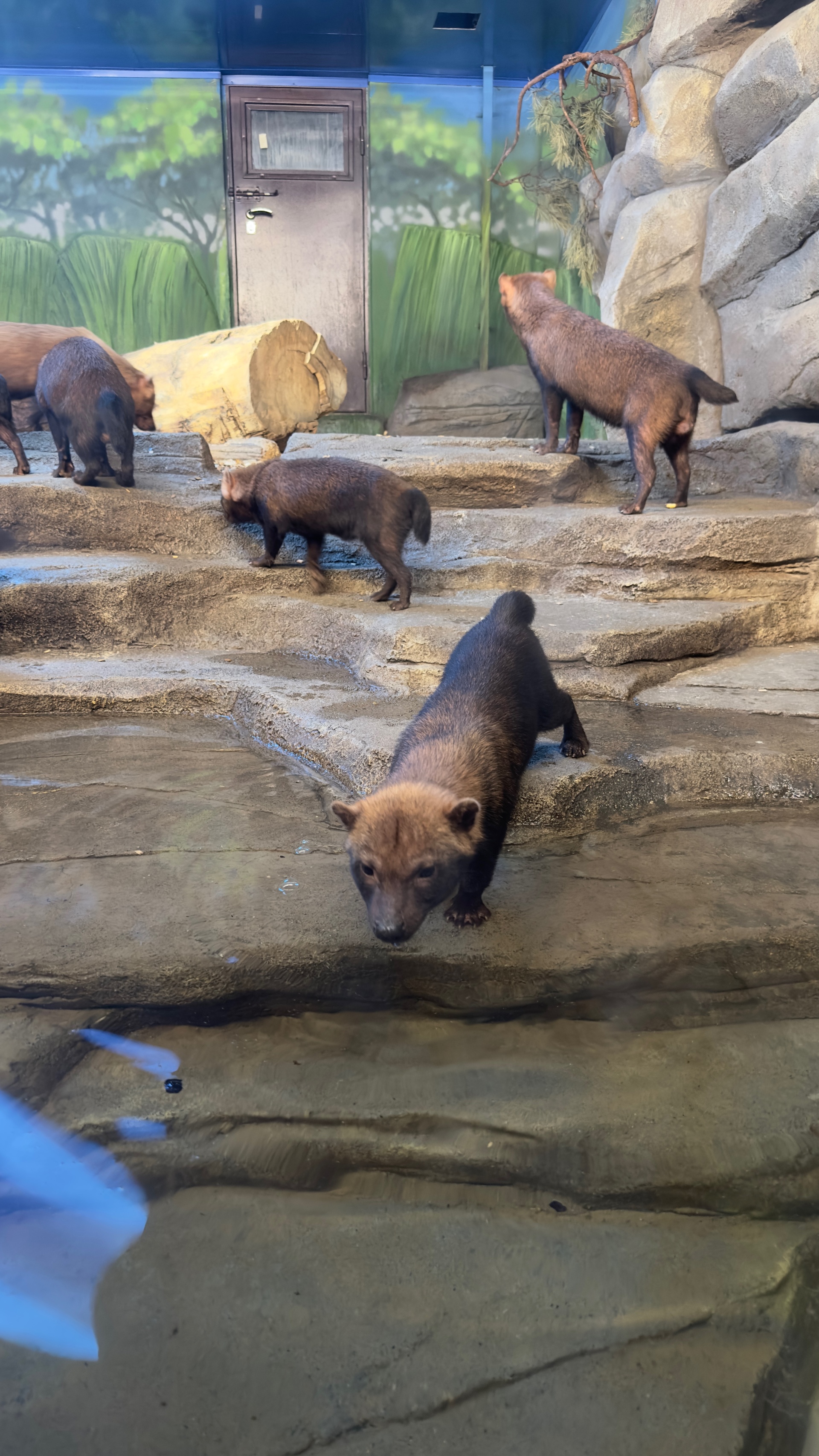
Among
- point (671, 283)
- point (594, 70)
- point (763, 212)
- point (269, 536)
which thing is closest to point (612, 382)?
point (763, 212)

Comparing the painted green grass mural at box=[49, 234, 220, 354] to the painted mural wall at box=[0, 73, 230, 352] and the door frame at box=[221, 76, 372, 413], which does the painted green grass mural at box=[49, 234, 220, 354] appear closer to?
the painted mural wall at box=[0, 73, 230, 352]

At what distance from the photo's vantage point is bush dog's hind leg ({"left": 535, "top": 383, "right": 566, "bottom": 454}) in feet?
25.9

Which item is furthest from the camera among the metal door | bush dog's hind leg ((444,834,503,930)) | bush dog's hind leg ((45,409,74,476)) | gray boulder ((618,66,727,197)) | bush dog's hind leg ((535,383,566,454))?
the metal door

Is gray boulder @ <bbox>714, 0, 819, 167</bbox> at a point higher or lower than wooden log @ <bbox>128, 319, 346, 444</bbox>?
higher

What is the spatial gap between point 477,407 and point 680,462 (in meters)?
7.06

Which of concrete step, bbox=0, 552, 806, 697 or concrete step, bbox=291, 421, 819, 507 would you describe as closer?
concrete step, bbox=0, 552, 806, 697

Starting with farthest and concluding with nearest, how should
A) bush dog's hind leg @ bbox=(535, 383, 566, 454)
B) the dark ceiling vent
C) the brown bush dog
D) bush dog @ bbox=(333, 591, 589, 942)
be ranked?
the dark ceiling vent
the brown bush dog
bush dog's hind leg @ bbox=(535, 383, 566, 454)
bush dog @ bbox=(333, 591, 589, 942)

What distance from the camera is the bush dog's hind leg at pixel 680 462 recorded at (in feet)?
23.5

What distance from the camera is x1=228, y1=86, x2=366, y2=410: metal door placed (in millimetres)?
13164

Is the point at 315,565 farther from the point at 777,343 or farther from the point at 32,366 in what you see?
the point at 777,343

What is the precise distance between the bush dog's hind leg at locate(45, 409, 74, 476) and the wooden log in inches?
104

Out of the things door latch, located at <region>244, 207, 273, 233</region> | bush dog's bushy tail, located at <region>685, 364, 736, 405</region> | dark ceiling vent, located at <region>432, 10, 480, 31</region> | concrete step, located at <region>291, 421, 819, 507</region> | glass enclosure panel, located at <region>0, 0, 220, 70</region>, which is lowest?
concrete step, located at <region>291, 421, 819, 507</region>

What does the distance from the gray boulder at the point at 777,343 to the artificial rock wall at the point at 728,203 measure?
0.01m

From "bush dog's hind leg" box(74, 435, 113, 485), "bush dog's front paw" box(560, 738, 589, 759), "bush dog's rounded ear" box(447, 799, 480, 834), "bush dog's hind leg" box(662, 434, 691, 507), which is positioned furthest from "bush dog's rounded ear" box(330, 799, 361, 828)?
"bush dog's hind leg" box(74, 435, 113, 485)
